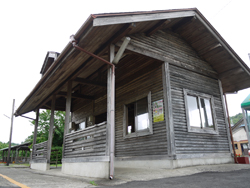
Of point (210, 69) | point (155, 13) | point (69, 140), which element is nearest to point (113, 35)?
point (155, 13)

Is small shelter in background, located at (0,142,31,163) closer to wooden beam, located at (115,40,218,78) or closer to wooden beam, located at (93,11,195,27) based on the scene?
wooden beam, located at (115,40,218,78)

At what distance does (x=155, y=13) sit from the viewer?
6.56 metres

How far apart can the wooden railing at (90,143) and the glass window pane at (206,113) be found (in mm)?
4457

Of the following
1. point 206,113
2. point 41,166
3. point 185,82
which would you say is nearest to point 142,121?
point 185,82

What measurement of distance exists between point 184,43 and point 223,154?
4996 mm

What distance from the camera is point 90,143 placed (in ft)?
21.0

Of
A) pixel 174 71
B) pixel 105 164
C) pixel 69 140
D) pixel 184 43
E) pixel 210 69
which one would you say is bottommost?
pixel 105 164

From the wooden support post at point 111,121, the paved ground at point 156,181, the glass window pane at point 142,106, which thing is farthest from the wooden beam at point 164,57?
the paved ground at point 156,181

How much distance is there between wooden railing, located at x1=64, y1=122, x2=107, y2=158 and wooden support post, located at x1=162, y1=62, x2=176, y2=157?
92.5 inches

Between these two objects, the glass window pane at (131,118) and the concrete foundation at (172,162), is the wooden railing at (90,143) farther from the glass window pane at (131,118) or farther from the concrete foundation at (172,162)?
the glass window pane at (131,118)

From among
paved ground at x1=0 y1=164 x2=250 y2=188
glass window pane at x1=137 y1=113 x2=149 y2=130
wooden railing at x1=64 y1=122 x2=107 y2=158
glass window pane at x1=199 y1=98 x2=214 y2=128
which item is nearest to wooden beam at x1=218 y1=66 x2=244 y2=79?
glass window pane at x1=199 y1=98 x2=214 y2=128

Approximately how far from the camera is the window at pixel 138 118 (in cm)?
796

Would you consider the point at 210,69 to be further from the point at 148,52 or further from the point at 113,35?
the point at 113,35

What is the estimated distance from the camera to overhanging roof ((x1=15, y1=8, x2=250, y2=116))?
5.77 meters
